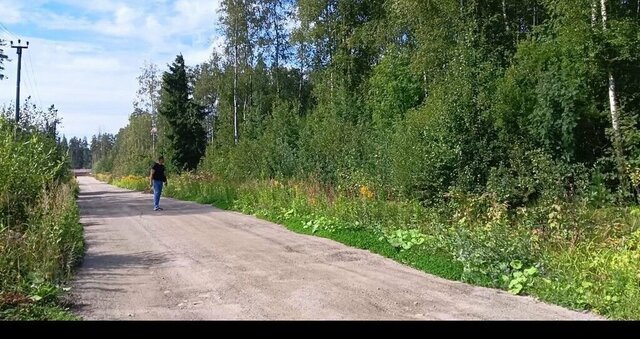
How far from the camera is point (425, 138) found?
1536 centimetres

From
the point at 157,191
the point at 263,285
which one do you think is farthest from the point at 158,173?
the point at 263,285

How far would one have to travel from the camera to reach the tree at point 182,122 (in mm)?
42438

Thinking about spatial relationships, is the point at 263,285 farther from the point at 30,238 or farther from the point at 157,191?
the point at 157,191

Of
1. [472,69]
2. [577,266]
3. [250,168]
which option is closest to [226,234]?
[577,266]

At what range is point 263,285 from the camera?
23.9 ft

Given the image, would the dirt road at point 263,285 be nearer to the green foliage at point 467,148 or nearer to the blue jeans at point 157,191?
the green foliage at point 467,148

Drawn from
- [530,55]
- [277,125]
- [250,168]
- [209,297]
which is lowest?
[209,297]

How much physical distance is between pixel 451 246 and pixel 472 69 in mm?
10214

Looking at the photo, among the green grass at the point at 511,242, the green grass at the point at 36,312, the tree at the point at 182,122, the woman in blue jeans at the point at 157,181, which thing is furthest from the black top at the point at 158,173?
the tree at the point at 182,122

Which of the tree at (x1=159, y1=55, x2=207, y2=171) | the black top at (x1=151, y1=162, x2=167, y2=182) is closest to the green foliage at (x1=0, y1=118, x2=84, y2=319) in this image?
the black top at (x1=151, y1=162, x2=167, y2=182)

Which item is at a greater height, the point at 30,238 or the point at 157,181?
the point at 157,181

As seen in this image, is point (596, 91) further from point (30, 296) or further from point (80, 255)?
point (30, 296)

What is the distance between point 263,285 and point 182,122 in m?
37.0

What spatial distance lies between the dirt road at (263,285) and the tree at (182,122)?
31.4 meters
